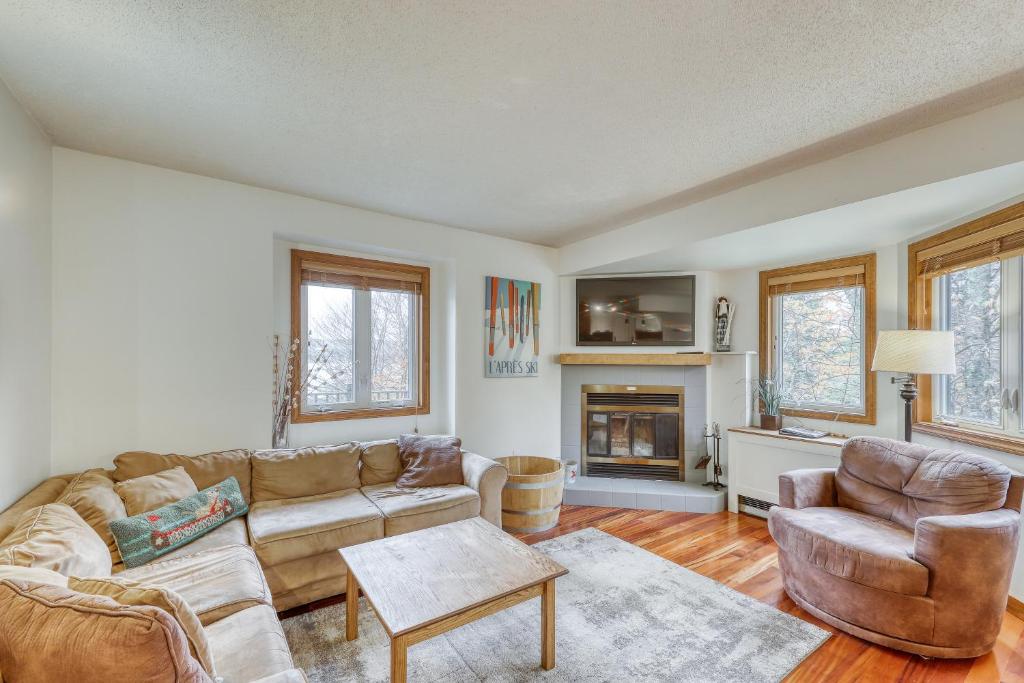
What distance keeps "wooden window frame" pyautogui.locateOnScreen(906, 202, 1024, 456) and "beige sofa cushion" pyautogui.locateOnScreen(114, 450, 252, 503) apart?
170 inches

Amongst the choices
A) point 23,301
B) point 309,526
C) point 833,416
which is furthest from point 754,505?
point 23,301

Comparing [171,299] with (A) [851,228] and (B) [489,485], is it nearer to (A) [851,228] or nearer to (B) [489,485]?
(B) [489,485]

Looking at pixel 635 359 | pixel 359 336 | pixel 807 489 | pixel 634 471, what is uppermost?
pixel 359 336

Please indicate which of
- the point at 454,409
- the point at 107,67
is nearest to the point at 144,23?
the point at 107,67

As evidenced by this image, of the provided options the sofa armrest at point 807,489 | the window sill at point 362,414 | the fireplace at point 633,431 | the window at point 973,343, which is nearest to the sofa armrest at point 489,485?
the window sill at point 362,414

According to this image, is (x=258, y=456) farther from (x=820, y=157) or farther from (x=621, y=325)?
(x=820, y=157)

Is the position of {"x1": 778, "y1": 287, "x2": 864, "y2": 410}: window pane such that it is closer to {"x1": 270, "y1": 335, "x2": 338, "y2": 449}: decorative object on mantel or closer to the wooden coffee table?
the wooden coffee table

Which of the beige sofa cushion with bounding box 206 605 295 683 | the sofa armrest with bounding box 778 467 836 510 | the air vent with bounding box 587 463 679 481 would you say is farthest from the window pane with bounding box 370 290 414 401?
the sofa armrest with bounding box 778 467 836 510

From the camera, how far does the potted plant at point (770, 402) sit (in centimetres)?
381

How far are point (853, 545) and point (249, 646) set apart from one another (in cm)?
260

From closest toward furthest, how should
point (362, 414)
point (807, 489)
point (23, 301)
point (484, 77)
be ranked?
point (484, 77) → point (23, 301) → point (807, 489) → point (362, 414)

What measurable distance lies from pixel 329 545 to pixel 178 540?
686 millimetres

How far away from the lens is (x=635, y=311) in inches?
171

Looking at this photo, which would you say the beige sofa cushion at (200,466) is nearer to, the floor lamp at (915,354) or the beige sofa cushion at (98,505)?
the beige sofa cushion at (98,505)
